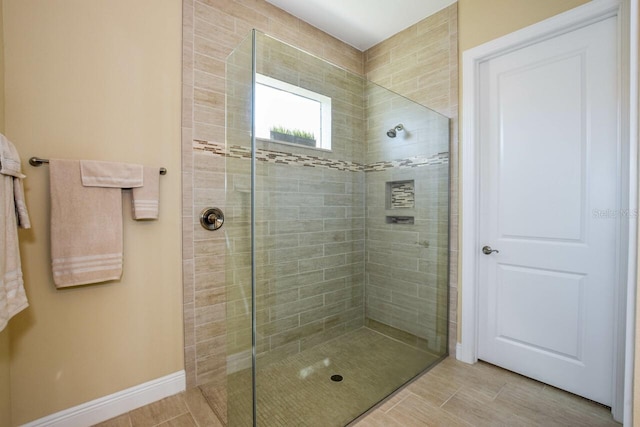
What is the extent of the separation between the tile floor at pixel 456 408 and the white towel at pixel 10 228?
881 mm

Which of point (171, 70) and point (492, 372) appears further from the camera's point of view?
point (492, 372)

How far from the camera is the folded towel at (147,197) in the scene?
63.6 inches

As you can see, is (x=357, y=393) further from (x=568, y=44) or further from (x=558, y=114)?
(x=568, y=44)

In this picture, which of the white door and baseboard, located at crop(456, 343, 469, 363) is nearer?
the white door

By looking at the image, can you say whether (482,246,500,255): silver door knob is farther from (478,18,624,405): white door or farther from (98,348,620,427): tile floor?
(98,348,620,427): tile floor

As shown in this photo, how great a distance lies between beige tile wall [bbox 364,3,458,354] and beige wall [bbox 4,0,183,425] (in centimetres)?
184

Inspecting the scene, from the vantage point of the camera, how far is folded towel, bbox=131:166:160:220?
1.62 meters

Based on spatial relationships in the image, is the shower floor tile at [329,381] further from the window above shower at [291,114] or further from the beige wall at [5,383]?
the window above shower at [291,114]

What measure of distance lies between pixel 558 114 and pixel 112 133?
273 centimetres

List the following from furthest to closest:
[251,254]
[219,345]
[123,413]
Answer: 1. [219,345]
2. [123,413]
3. [251,254]

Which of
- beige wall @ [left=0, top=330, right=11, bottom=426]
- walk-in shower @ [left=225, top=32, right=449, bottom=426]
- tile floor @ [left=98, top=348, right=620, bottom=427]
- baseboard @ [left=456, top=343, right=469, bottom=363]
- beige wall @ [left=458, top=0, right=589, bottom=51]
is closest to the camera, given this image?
beige wall @ [left=0, top=330, right=11, bottom=426]

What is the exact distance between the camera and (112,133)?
158cm

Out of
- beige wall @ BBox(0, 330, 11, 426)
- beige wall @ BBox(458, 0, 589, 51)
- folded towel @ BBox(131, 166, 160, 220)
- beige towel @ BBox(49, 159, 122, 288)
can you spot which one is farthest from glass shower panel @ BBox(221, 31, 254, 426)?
beige wall @ BBox(458, 0, 589, 51)

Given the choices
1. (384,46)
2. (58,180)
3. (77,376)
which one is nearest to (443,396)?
Answer: (77,376)
